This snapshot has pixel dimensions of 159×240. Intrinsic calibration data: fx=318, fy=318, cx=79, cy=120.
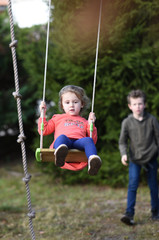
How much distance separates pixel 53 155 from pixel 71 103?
0.59 metres

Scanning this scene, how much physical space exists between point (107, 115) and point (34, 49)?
6.62 feet

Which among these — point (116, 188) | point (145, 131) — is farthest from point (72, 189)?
point (145, 131)

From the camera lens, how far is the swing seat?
2.64 m

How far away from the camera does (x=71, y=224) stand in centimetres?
404

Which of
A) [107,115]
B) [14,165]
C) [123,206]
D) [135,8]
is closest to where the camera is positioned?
[123,206]

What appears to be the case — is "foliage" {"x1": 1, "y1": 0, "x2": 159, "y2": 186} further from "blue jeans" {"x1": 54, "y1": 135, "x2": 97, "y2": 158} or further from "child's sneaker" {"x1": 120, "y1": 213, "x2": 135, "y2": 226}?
"blue jeans" {"x1": 54, "y1": 135, "x2": 97, "y2": 158}

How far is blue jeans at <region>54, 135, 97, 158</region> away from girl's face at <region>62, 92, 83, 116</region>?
0.31 m

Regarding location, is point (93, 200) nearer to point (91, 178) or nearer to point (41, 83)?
point (91, 178)

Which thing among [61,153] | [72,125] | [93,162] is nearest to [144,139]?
[72,125]

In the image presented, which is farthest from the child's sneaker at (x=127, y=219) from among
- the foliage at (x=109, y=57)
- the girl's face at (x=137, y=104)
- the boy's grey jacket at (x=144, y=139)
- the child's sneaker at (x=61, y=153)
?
the foliage at (x=109, y=57)

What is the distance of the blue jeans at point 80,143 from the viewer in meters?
2.68

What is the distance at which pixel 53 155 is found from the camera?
2.72 meters

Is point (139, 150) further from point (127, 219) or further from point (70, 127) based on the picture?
point (70, 127)

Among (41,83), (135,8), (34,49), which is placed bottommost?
(41,83)
